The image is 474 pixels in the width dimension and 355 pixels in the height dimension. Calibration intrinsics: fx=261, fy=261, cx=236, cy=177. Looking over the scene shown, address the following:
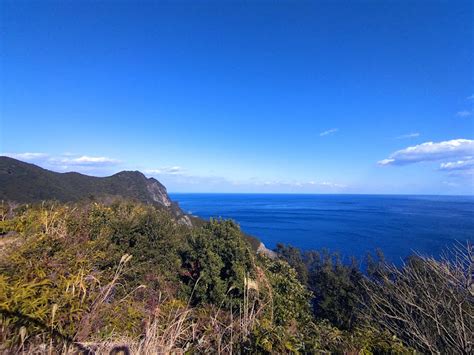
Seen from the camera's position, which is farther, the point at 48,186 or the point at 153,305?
the point at 48,186

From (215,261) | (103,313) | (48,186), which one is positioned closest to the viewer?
(103,313)

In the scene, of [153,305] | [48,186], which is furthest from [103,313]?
[48,186]

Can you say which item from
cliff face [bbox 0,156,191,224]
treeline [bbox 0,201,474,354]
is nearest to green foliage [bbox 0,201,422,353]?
treeline [bbox 0,201,474,354]

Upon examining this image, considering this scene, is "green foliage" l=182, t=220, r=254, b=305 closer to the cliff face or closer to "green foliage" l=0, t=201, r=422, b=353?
"green foliage" l=0, t=201, r=422, b=353

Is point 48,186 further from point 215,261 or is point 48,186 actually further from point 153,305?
point 153,305

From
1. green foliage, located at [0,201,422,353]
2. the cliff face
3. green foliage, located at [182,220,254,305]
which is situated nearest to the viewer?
green foliage, located at [0,201,422,353]

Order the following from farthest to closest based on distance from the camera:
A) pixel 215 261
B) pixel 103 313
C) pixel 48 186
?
1. pixel 48 186
2. pixel 215 261
3. pixel 103 313

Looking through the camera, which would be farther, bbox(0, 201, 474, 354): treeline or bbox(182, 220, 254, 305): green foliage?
bbox(182, 220, 254, 305): green foliage

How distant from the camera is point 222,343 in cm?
250

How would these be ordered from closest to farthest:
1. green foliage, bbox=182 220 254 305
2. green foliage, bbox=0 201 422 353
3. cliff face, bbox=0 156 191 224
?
green foliage, bbox=0 201 422 353
green foliage, bbox=182 220 254 305
cliff face, bbox=0 156 191 224

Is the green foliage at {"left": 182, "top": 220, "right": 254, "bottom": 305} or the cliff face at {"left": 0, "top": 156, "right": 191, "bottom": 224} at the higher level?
the cliff face at {"left": 0, "top": 156, "right": 191, "bottom": 224}

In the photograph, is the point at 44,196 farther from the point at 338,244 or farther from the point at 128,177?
the point at 338,244

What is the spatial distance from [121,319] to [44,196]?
129ft

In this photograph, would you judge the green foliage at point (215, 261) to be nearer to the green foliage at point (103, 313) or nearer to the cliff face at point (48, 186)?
the green foliage at point (103, 313)
